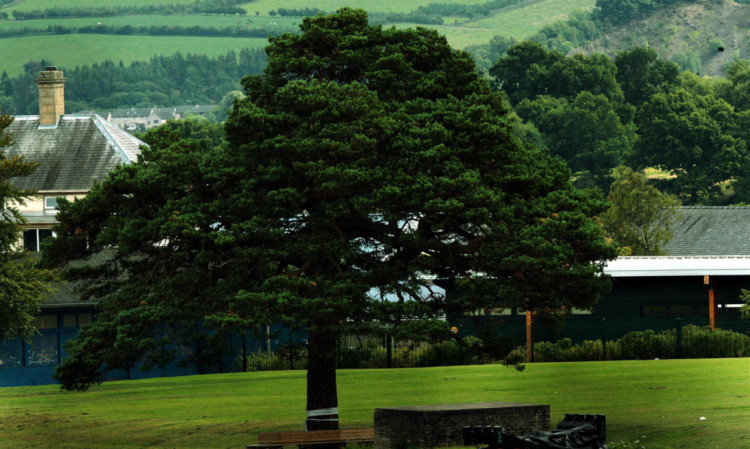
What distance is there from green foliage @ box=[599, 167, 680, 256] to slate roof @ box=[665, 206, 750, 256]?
3357 millimetres

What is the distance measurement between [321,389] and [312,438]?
5.27 ft

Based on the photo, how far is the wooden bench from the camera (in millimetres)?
25594

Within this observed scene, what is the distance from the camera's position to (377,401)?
3569 centimetres

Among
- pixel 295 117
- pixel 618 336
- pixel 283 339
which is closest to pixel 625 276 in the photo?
pixel 618 336

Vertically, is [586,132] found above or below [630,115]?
below

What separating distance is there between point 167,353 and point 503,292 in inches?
278

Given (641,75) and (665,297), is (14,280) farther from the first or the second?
(641,75)

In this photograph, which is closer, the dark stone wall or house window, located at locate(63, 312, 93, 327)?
the dark stone wall

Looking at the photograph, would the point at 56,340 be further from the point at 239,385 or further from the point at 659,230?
the point at 659,230

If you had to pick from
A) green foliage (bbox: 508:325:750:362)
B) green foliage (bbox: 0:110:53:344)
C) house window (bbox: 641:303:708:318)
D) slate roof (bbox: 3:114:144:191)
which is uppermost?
slate roof (bbox: 3:114:144:191)

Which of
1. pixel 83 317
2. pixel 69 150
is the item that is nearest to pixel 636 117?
pixel 69 150

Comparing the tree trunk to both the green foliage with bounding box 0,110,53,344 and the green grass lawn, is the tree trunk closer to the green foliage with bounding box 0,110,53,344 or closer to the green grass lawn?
the green grass lawn

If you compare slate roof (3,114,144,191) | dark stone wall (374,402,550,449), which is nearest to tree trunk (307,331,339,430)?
dark stone wall (374,402,550,449)

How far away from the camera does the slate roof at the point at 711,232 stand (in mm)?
78250
